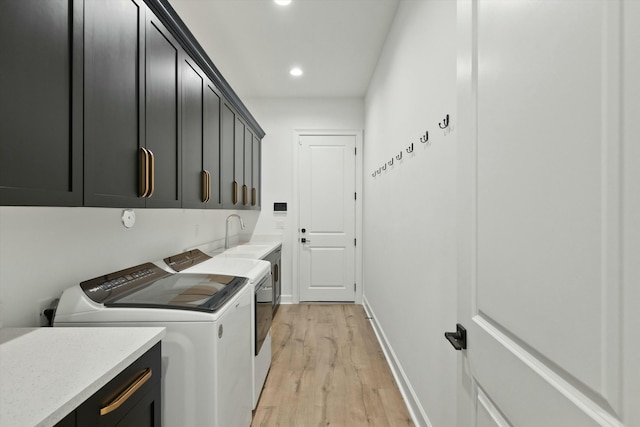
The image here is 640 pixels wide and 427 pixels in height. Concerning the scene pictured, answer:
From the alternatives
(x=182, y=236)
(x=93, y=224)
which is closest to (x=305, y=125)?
(x=182, y=236)

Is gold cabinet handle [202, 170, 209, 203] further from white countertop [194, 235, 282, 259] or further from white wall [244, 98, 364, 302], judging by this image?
white wall [244, 98, 364, 302]

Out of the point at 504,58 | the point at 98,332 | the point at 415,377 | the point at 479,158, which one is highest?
the point at 504,58

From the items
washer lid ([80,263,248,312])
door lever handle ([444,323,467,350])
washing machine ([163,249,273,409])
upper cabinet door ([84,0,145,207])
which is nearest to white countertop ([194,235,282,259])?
washing machine ([163,249,273,409])

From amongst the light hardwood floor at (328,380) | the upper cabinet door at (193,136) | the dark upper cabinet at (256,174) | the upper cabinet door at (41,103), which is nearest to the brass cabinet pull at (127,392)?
the upper cabinet door at (41,103)

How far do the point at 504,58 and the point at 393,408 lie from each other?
213 centimetres

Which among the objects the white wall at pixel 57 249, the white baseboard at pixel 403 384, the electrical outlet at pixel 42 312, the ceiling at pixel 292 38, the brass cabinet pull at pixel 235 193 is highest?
the ceiling at pixel 292 38

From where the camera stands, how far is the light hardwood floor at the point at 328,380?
197 cm

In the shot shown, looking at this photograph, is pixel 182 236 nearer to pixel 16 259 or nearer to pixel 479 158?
pixel 16 259

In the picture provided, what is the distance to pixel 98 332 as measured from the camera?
1.07 metres

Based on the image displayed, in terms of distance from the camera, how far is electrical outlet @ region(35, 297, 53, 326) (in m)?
1.27

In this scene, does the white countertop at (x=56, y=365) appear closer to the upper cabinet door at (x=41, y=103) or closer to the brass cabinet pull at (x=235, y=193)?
the upper cabinet door at (x=41, y=103)

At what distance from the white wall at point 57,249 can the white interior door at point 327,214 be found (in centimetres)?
235

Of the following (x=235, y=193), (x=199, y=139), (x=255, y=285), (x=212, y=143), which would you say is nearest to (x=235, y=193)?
(x=235, y=193)

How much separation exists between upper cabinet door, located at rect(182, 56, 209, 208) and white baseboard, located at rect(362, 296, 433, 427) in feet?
5.98
